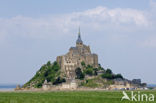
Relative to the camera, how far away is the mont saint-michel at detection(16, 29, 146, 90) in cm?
14950

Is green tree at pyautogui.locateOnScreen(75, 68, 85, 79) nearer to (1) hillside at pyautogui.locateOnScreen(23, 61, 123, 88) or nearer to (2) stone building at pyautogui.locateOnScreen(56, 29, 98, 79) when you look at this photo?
(1) hillside at pyautogui.locateOnScreen(23, 61, 123, 88)

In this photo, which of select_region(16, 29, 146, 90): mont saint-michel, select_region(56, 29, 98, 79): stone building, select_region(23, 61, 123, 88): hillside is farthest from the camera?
select_region(56, 29, 98, 79): stone building

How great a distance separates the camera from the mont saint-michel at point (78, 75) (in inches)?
5886

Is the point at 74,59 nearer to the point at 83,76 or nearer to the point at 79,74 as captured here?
the point at 79,74

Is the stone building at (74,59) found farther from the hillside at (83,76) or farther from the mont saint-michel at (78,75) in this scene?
the hillside at (83,76)

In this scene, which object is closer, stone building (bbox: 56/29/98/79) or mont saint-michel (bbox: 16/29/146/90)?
mont saint-michel (bbox: 16/29/146/90)

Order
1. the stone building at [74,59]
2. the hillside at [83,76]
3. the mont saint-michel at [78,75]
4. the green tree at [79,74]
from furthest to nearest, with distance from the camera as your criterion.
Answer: the stone building at [74,59]
the green tree at [79,74]
the hillside at [83,76]
the mont saint-michel at [78,75]

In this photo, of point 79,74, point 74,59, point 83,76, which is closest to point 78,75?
point 79,74

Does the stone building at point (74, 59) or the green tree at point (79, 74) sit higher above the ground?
the stone building at point (74, 59)

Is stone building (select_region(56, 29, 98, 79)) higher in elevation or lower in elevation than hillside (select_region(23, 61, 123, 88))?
higher

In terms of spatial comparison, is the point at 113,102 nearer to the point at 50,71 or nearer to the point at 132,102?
the point at 132,102

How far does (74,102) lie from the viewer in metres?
51.2

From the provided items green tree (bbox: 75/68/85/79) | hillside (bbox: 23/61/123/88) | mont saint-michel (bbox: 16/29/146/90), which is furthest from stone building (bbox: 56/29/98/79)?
hillside (bbox: 23/61/123/88)

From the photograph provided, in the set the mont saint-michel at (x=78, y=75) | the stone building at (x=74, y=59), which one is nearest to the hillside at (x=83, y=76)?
the mont saint-michel at (x=78, y=75)
